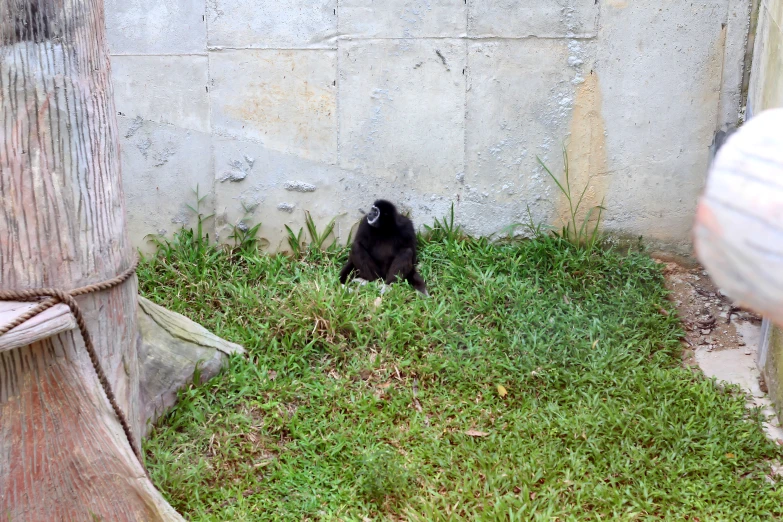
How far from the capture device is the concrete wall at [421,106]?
532 centimetres

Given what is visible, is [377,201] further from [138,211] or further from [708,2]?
[708,2]

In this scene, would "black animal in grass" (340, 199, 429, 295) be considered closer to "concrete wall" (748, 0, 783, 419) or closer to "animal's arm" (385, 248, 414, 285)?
"animal's arm" (385, 248, 414, 285)

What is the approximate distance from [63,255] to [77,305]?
0.66 feet

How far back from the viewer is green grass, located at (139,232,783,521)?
3.41 m

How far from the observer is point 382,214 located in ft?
17.5

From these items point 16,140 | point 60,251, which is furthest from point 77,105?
point 60,251

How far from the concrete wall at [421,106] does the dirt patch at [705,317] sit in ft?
1.10

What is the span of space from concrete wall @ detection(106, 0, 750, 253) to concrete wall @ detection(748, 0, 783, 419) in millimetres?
363

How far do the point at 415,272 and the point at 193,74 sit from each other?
2.16 meters

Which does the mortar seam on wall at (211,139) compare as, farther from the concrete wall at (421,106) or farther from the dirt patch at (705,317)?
the dirt patch at (705,317)

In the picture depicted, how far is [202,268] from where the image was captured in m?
5.31

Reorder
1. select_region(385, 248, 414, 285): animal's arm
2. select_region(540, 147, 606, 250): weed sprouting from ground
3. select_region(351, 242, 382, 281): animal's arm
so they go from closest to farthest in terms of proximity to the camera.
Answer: select_region(385, 248, 414, 285): animal's arm, select_region(351, 242, 382, 281): animal's arm, select_region(540, 147, 606, 250): weed sprouting from ground

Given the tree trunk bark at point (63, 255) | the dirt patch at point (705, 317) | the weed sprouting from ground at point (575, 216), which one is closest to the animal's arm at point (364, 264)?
the weed sprouting from ground at point (575, 216)

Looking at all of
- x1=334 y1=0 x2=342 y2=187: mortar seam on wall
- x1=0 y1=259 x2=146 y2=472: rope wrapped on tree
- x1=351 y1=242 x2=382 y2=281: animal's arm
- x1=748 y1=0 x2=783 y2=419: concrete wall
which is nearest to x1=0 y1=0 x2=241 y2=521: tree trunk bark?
x1=0 y1=259 x2=146 y2=472: rope wrapped on tree
